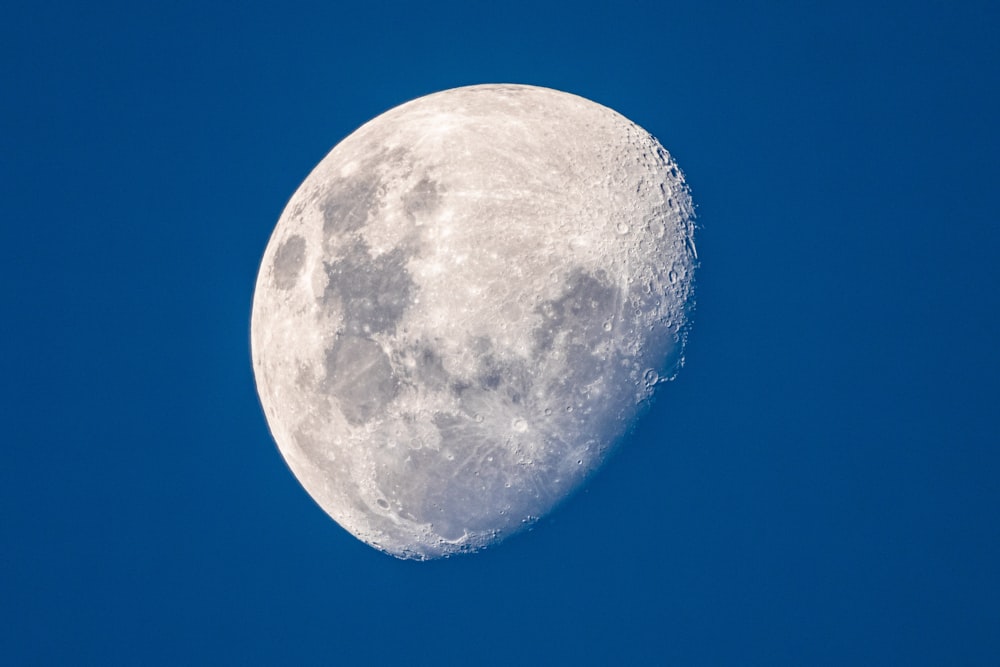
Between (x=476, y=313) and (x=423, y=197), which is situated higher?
(x=423, y=197)

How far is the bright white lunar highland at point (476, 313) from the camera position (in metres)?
6.32

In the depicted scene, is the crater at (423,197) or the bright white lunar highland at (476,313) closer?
the bright white lunar highland at (476,313)

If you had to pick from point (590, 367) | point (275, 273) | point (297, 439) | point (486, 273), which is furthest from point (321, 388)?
point (590, 367)

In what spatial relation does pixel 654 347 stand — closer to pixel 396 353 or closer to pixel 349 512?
pixel 396 353

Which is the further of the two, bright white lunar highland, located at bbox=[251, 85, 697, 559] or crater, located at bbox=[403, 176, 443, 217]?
crater, located at bbox=[403, 176, 443, 217]

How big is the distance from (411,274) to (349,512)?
2751 mm

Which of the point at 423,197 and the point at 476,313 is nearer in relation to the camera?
the point at 476,313

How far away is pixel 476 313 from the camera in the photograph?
20.5ft

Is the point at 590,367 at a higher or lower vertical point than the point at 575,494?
higher

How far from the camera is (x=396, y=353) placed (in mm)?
6484

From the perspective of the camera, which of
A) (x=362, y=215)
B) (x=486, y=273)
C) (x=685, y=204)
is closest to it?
(x=486, y=273)

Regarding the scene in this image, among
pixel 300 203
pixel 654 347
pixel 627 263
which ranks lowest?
pixel 654 347

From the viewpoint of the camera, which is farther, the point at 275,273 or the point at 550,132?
the point at 275,273

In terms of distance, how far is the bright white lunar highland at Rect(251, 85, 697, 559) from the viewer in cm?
632
